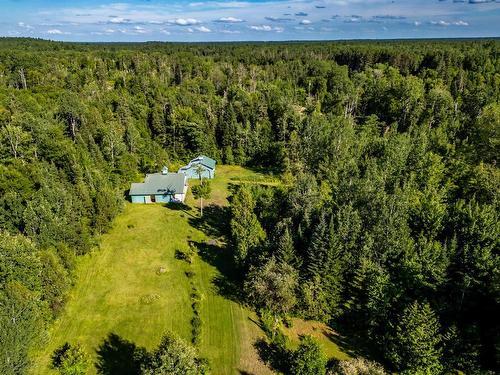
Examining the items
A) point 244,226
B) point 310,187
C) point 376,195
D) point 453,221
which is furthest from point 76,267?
point 453,221

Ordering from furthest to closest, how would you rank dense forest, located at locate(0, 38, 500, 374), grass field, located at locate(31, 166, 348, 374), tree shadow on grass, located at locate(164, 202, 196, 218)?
tree shadow on grass, located at locate(164, 202, 196, 218), grass field, located at locate(31, 166, 348, 374), dense forest, located at locate(0, 38, 500, 374)

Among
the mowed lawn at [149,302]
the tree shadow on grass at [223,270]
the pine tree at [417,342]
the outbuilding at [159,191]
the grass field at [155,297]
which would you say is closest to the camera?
the pine tree at [417,342]

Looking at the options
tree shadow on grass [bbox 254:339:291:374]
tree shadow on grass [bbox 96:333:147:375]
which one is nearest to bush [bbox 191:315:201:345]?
tree shadow on grass [bbox 96:333:147:375]

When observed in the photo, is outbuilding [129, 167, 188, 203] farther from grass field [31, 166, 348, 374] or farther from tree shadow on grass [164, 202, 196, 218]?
grass field [31, 166, 348, 374]

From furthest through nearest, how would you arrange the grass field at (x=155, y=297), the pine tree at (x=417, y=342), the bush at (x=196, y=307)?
the bush at (x=196, y=307) < the grass field at (x=155, y=297) < the pine tree at (x=417, y=342)

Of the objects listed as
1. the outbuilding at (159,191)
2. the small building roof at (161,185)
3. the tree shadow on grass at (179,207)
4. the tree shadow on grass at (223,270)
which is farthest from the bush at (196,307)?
the small building roof at (161,185)

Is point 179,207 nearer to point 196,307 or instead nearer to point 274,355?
point 196,307

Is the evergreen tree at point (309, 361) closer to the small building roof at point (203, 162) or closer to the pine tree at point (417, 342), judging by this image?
the pine tree at point (417, 342)

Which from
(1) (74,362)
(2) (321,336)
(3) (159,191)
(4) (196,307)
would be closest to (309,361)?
(2) (321,336)
